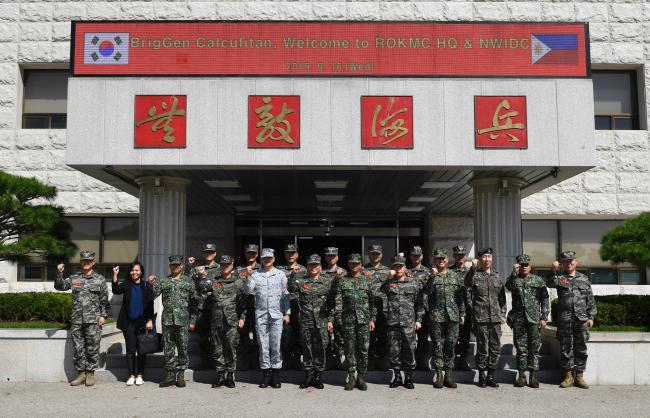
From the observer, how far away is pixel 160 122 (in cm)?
952

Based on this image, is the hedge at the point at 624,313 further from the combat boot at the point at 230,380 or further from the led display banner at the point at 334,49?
the combat boot at the point at 230,380

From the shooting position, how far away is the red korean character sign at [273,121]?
9.54 meters

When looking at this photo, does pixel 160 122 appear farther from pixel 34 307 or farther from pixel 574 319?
pixel 574 319

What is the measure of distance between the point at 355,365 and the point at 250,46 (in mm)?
5654

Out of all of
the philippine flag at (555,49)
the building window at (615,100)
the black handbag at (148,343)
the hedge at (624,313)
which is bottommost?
the black handbag at (148,343)

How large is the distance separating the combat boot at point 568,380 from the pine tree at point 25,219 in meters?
8.94

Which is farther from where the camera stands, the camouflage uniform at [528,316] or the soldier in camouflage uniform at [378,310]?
the soldier in camouflage uniform at [378,310]

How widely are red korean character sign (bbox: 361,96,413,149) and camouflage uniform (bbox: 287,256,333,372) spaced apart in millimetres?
2735

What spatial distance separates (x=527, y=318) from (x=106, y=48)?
8.04 m

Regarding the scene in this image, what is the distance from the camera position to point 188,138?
31.2ft

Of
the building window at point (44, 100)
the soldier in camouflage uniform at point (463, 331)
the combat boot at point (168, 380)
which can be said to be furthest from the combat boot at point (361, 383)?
the building window at point (44, 100)

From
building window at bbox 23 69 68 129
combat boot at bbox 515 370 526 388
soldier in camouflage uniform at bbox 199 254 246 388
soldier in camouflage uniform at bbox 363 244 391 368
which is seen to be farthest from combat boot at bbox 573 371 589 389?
building window at bbox 23 69 68 129

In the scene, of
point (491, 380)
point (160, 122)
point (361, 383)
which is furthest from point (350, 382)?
point (160, 122)

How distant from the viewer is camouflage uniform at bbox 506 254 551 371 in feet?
25.5
